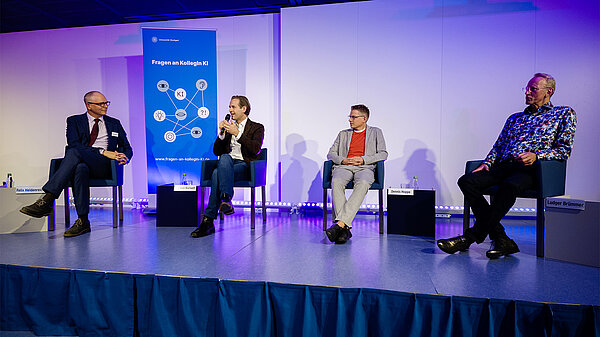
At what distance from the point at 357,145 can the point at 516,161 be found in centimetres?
133

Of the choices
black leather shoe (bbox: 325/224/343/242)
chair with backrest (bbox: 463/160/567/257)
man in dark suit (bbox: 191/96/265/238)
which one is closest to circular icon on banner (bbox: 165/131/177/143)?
man in dark suit (bbox: 191/96/265/238)

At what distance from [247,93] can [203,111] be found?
0.85 metres

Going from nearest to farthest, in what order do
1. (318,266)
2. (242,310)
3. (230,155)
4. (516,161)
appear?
(242,310) → (318,266) → (516,161) → (230,155)

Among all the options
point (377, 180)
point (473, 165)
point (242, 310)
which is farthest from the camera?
point (377, 180)

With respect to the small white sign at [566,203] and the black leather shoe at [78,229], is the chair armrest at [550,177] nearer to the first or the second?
the small white sign at [566,203]

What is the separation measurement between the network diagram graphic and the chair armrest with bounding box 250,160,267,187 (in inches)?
49.4

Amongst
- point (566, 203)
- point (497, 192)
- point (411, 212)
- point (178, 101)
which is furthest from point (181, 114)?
point (566, 203)

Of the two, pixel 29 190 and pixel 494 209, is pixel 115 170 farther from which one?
pixel 494 209

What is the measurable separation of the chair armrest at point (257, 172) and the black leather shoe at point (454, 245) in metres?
1.69

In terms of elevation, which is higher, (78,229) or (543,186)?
(543,186)

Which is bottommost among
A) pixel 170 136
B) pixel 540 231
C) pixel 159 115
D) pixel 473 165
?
pixel 540 231

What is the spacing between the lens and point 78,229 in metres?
2.83

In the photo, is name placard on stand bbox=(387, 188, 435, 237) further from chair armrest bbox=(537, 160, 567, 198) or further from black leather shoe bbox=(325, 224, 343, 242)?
chair armrest bbox=(537, 160, 567, 198)

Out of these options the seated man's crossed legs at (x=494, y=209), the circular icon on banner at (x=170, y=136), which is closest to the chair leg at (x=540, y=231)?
the seated man's crossed legs at (x=494, y=209)
